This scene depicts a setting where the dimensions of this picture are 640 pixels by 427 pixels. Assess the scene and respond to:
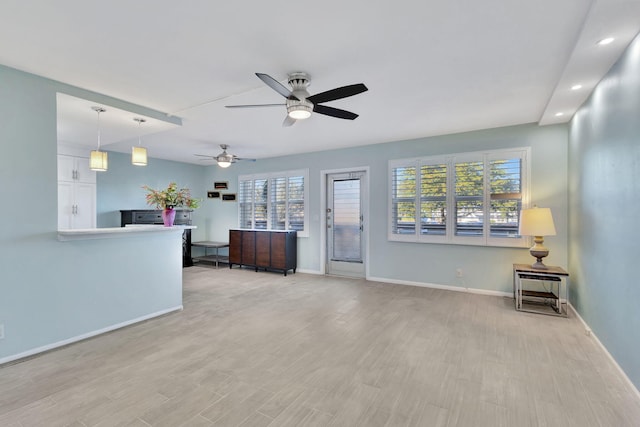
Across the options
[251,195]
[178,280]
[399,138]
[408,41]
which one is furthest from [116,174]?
[408,41]

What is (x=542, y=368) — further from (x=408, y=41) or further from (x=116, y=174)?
(x=116, y=174)

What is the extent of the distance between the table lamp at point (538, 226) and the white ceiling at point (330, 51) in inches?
50.2

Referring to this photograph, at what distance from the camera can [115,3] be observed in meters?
1.89

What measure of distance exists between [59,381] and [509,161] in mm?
5681

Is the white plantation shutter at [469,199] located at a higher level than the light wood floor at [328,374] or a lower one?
higher

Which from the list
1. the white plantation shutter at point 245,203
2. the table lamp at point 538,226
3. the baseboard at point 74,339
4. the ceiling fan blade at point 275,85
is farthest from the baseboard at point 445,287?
the ceiling fan blade at point 275,85

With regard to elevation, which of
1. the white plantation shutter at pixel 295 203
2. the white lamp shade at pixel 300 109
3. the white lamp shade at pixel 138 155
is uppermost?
the white lamp shade at pixel 300 109

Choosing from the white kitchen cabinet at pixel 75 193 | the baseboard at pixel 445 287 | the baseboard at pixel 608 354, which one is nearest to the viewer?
the baseboard at pixel 608 354

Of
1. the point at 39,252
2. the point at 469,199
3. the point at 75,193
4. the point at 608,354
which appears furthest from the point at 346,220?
the point at 75,193

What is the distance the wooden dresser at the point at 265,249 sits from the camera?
20.7 feet

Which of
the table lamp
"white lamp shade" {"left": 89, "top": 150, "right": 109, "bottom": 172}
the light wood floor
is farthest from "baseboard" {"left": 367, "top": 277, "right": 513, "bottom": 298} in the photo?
"white lamp shade" {"left": 89, "top": 150, "right": 109, "bottom": 172}

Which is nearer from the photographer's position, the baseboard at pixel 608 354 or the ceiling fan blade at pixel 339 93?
the baseboard at pixel 608 354

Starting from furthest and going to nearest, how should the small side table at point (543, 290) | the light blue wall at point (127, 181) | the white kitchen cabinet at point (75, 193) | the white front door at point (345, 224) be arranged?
the light blue wall at point (127, 181), the white front door at point (345, 224), the white kitchen cabinet at point (75, 193), the small side table at point (543, 290)

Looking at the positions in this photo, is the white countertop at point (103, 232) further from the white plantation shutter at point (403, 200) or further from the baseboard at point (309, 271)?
the white plantation shutter at point (403, 200)
